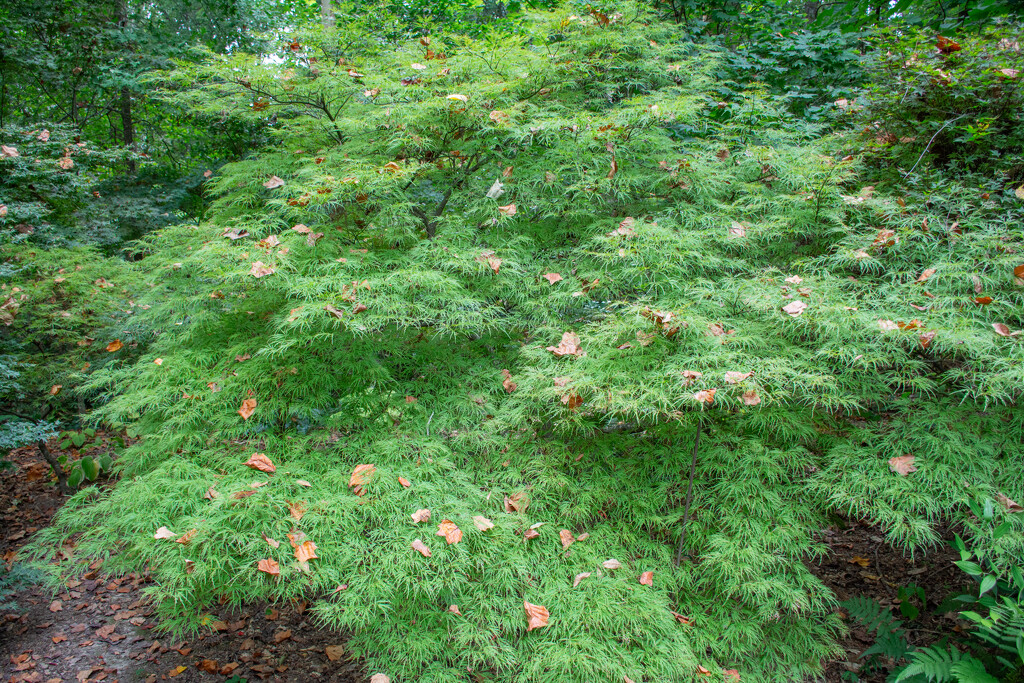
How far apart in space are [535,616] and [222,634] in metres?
1.97

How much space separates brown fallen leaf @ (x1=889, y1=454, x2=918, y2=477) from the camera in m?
1.92

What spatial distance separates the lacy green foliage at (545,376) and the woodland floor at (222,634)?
59 cm

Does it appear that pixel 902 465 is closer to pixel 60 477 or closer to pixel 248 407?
pixel 248 407

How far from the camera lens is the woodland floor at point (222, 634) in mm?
2535

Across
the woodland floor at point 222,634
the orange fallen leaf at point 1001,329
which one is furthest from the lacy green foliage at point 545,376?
the woodland floor at point 222,634

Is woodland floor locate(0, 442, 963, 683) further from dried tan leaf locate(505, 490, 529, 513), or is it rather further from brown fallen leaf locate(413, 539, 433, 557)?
dried tan leaf locate(505, 490, 529, 513)

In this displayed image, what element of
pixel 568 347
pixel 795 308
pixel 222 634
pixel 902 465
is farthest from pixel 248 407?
pixel 902 465

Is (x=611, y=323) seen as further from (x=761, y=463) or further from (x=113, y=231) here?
(x=113, y=231)

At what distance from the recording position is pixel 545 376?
2.22 metres

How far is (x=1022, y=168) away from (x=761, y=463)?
196 cm

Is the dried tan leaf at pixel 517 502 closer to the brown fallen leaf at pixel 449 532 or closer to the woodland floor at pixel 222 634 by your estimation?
the brown fallen leaf at pixel 449 532

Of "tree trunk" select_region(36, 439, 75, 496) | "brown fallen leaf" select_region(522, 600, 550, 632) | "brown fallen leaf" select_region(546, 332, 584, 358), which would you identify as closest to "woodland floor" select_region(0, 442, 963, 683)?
"tree trunk" select_region(36, 439, 75, 496)

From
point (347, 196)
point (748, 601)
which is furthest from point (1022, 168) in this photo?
point (347, 196)

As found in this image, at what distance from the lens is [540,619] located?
6.32ft
